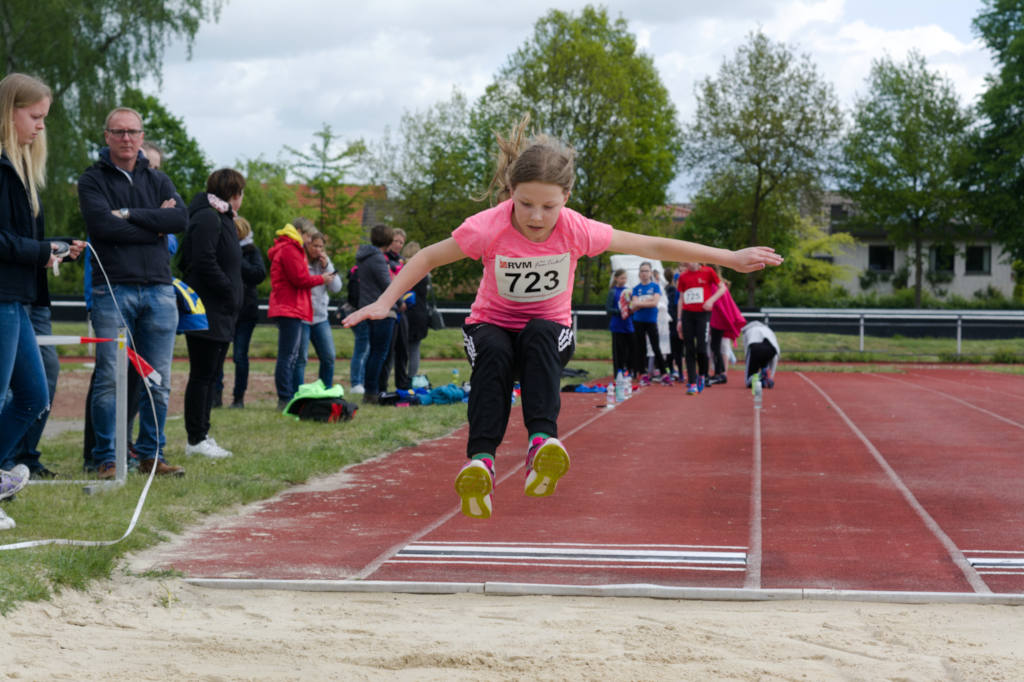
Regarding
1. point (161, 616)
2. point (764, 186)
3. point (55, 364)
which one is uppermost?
point (764, 186)

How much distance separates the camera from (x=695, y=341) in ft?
53.2

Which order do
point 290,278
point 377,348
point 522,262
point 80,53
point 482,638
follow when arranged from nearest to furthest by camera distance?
point 482,638
point 522,262
point 290,278
point 377,348
point 80,53

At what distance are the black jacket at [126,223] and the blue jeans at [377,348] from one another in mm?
5296

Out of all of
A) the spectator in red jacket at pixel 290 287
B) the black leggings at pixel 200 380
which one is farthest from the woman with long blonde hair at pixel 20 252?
the spectator in red jacket at pixel 290 287

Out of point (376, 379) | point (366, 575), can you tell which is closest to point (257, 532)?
point (366, 575)

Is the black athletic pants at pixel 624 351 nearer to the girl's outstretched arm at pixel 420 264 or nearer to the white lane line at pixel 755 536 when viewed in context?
the white lane line at pixel 755 536

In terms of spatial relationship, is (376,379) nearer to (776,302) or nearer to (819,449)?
(819,449)

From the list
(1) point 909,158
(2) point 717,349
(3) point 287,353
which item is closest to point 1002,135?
(1) point 909,158

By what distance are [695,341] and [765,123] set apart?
26754 mm

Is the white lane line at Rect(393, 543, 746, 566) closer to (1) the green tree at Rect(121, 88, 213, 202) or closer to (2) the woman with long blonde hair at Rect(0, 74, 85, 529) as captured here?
(2) the woman with long blonde hair at Rect(0, 74, 85, 529)

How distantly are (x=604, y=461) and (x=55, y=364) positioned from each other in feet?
13.8

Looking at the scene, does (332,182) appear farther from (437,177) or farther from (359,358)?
(359,358)

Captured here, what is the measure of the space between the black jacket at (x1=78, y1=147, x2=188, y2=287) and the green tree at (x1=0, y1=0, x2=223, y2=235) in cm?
2489

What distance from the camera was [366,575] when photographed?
16.4ft
